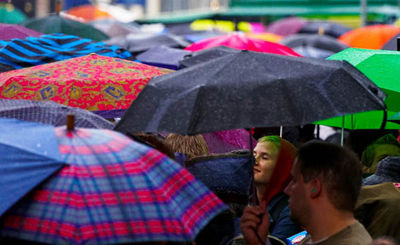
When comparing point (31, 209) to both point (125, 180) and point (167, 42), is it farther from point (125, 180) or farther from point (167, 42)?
point (167, 42)

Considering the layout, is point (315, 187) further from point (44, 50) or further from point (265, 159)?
point (44, 50)

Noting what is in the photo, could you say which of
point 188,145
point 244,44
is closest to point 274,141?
point 188,145

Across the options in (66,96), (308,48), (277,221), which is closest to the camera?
(277,221)

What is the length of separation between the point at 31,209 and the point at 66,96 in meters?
2.67

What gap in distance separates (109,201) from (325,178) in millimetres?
879

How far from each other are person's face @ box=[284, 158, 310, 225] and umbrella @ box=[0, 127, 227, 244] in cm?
32

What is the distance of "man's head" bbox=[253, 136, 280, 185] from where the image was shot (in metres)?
5.73

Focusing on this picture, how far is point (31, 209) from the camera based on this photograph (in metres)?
3.47

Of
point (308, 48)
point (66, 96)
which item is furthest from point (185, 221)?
point (308, 48)

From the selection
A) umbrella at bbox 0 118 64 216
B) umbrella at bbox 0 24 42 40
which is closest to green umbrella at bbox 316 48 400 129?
umbrella at bbox 0 118 64 216

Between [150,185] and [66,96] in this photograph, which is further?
[66,96]

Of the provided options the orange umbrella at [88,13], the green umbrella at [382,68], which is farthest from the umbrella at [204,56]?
the orange umbrella at [88,13]

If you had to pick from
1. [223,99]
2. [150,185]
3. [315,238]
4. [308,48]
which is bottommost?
[308,48]

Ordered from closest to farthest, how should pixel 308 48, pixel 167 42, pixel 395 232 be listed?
pixel 395 232 → pixel 167 42 → pixel 308 48
